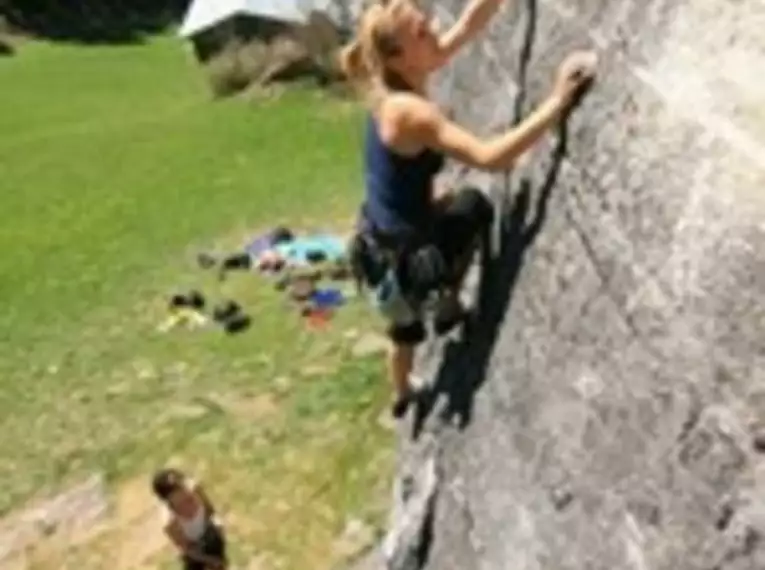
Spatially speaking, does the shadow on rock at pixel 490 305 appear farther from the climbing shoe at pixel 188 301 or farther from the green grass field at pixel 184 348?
the climbing shoe at pixel 188 301

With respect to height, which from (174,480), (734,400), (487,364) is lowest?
(174,480)

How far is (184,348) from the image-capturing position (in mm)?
16359

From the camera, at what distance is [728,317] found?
5301 mm

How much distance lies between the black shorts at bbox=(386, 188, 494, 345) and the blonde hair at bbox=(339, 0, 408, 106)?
0.70m

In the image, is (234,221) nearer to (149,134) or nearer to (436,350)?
(149,134)

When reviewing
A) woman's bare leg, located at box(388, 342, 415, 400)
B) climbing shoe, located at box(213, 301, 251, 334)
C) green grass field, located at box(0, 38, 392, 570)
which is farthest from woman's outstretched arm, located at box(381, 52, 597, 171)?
climbing shoe, located at box(213, 301, 251, 334)

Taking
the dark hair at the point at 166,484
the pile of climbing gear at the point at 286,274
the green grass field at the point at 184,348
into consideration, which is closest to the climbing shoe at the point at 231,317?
the pile of climbing gear at the point at 286,274

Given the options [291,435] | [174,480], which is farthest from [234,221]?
[174,480]

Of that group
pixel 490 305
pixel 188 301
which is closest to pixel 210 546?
pixel 490 305

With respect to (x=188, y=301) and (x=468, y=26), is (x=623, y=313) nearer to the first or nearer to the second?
(x=468, y=26)

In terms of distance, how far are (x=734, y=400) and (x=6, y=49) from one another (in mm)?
39632

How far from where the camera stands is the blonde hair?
7.11 metres

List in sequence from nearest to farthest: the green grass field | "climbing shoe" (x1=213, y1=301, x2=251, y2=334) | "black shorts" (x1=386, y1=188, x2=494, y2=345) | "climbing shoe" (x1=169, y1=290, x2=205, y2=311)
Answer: "black shorts" (x1=386, y1=188, x2=494, y2=345) → the green grass field → "climbing shoe" (x1=213, y1=301, x2=251, y2=334) → "climbing shoe" (x1=169, y1=290, x2=205, y2=311)

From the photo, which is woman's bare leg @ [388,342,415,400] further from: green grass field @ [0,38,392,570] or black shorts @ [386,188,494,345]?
green grass field @ [0,38,392,570]
